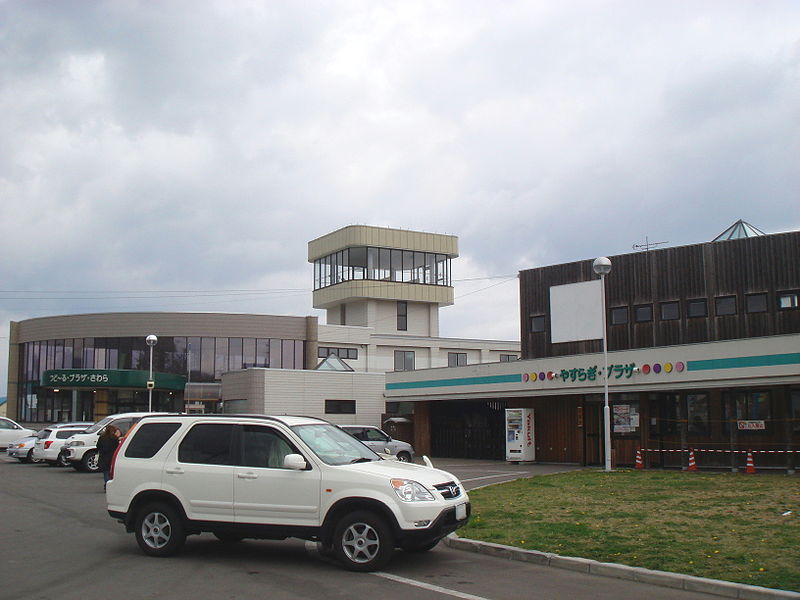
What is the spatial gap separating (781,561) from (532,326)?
1007 inches

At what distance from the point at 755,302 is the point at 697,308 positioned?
204cm

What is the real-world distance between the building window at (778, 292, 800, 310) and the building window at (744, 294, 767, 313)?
1.61 ft

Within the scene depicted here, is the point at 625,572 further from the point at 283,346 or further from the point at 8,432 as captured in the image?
the point at 283,346

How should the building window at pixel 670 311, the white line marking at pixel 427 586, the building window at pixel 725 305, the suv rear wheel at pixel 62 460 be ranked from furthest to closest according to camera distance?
the building window at pixel 670 311
the building window at pixel 725 305
the suv rear wheel at pixel 62 460
the white line marking at pixel 427 586

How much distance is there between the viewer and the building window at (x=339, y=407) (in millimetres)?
44225

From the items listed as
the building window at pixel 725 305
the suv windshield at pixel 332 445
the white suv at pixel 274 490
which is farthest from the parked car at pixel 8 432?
the suv windshield at pixel 332 445

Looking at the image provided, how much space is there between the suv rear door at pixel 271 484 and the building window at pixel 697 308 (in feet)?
75.1

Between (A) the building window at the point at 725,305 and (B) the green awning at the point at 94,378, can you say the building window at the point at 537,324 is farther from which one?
(B) the green awning at the point at 94,378

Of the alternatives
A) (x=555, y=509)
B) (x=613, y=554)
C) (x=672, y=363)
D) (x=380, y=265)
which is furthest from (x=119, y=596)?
(x=380, y=265)

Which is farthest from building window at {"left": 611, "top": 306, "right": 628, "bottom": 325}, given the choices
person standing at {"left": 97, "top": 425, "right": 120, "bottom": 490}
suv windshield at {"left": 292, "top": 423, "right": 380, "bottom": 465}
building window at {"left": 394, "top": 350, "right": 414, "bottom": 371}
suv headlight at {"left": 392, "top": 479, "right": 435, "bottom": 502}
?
building window at {"left": 394, "top": 350, "right": 414, "bottom": 371}

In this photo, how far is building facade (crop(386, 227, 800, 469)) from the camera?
25500 mm

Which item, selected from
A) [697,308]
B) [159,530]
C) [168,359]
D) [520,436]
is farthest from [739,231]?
[168,359]

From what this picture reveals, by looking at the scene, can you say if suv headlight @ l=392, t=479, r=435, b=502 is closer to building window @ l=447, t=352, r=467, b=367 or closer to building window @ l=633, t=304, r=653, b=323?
building window @ l=633, t=304, r=653, b=323

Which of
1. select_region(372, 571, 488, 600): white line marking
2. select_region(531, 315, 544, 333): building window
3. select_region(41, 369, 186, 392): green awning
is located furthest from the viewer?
select_region(41, 369, 186, 392): green awning
